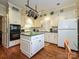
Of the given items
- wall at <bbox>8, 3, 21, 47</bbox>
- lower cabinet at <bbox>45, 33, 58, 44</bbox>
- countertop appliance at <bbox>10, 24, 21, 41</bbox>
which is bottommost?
lower cabinet at <bbox>45, 33, 58, 44</bbox>

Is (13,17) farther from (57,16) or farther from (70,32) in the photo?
(70,32)

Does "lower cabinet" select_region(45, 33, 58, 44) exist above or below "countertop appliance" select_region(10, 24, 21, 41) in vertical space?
below

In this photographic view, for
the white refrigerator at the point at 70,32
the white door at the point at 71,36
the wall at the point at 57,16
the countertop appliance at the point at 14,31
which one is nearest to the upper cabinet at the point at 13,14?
the countertop appliance at the point at 14,31

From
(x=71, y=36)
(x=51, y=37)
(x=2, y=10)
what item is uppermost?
(x=2, y=10)

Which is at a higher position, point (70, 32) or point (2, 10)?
point (2, 10)

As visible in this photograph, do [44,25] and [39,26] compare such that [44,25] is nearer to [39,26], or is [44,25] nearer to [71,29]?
[39,26]

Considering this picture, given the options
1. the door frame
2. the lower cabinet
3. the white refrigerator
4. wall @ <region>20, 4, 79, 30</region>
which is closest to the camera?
the white refrigerator

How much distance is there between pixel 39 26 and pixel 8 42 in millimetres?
3288

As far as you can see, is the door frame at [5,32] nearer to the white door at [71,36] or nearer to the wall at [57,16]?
the wall at [57,16]

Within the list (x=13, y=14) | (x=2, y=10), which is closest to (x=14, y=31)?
(x=13, y=14)

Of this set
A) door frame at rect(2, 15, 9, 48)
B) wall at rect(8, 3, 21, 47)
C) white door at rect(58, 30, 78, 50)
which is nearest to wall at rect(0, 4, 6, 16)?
door frame at rect(2, 15, 9, 48)

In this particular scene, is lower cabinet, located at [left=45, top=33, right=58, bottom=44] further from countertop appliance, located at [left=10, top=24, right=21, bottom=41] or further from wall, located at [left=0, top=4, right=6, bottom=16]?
wall, located at [left=0, top=4, right=6, bottom=16]

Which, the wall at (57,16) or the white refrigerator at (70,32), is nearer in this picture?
the white refrigerator at (70,32)

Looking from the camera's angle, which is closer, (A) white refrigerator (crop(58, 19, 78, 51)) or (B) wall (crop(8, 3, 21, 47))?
(A) white refrigerator (crop(58, 19, 78, 51))
